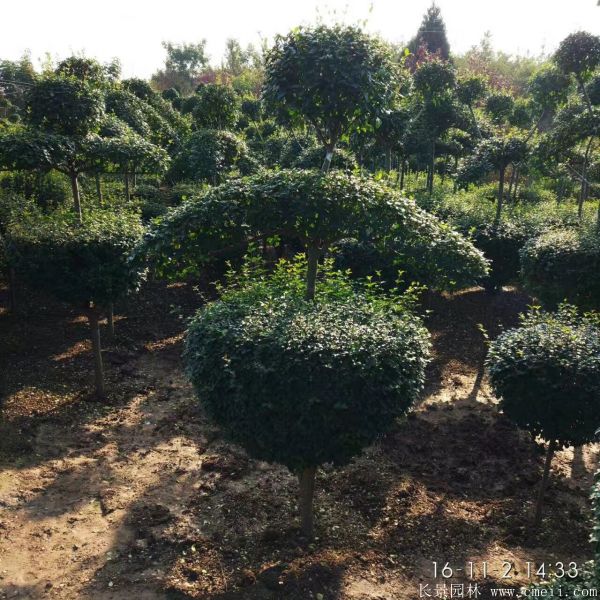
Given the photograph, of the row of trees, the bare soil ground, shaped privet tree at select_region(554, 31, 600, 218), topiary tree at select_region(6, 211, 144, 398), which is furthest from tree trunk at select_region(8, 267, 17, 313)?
shaped privet tree at select_region(554, 31, 600, 218)

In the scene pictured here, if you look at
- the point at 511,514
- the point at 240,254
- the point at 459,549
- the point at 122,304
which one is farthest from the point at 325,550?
the point at 122,304

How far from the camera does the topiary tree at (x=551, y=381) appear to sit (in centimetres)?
584

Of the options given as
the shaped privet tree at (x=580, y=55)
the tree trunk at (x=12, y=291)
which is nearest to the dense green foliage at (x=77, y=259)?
the tree trunk at (x=12, y=291)

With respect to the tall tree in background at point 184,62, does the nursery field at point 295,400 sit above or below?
below

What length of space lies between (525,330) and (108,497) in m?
5.87

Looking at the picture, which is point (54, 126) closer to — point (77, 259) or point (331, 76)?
point (77, 259)

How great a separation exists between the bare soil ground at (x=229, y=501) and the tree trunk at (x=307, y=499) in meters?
0.17

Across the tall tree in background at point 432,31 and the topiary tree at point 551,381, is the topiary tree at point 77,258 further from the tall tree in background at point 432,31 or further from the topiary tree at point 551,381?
the tall tree in background at point 432,31

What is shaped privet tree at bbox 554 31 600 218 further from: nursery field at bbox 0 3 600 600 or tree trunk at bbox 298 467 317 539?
tree trunk at bbox 298 467 317 539

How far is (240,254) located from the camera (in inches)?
476

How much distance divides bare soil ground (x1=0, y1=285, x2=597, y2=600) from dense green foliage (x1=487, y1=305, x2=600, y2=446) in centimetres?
147

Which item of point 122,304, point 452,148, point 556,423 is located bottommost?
point 556,423

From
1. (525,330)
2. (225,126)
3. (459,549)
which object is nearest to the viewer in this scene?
(459,549)

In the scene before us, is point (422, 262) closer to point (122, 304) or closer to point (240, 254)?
point (240, 254)
